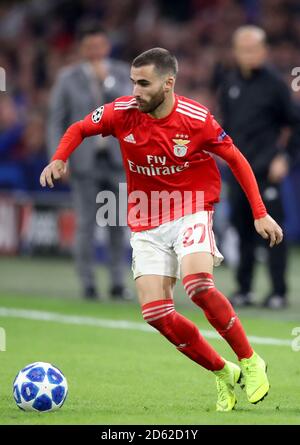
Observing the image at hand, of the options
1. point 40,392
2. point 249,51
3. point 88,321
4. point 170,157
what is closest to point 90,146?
point 249,51

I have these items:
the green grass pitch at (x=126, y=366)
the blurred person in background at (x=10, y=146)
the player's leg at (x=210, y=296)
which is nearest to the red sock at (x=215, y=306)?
the player's leg at (x=210, y=296)

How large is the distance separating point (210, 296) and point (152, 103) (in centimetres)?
112

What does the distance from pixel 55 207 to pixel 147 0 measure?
5783 millimetres

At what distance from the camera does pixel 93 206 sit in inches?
478

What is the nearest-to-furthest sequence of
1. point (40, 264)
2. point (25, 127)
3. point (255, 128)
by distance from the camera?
point (255, 128), point (40, 264), point (25, 127)

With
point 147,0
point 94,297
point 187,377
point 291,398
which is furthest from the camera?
point 147,0

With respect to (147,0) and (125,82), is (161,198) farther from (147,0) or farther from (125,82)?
(147,0)

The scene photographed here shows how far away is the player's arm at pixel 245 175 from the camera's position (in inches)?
272

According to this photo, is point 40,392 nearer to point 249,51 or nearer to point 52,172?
point 52,172

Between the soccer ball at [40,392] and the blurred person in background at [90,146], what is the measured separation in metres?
5.25

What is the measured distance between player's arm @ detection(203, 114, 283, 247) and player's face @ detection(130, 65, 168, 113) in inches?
13.9
